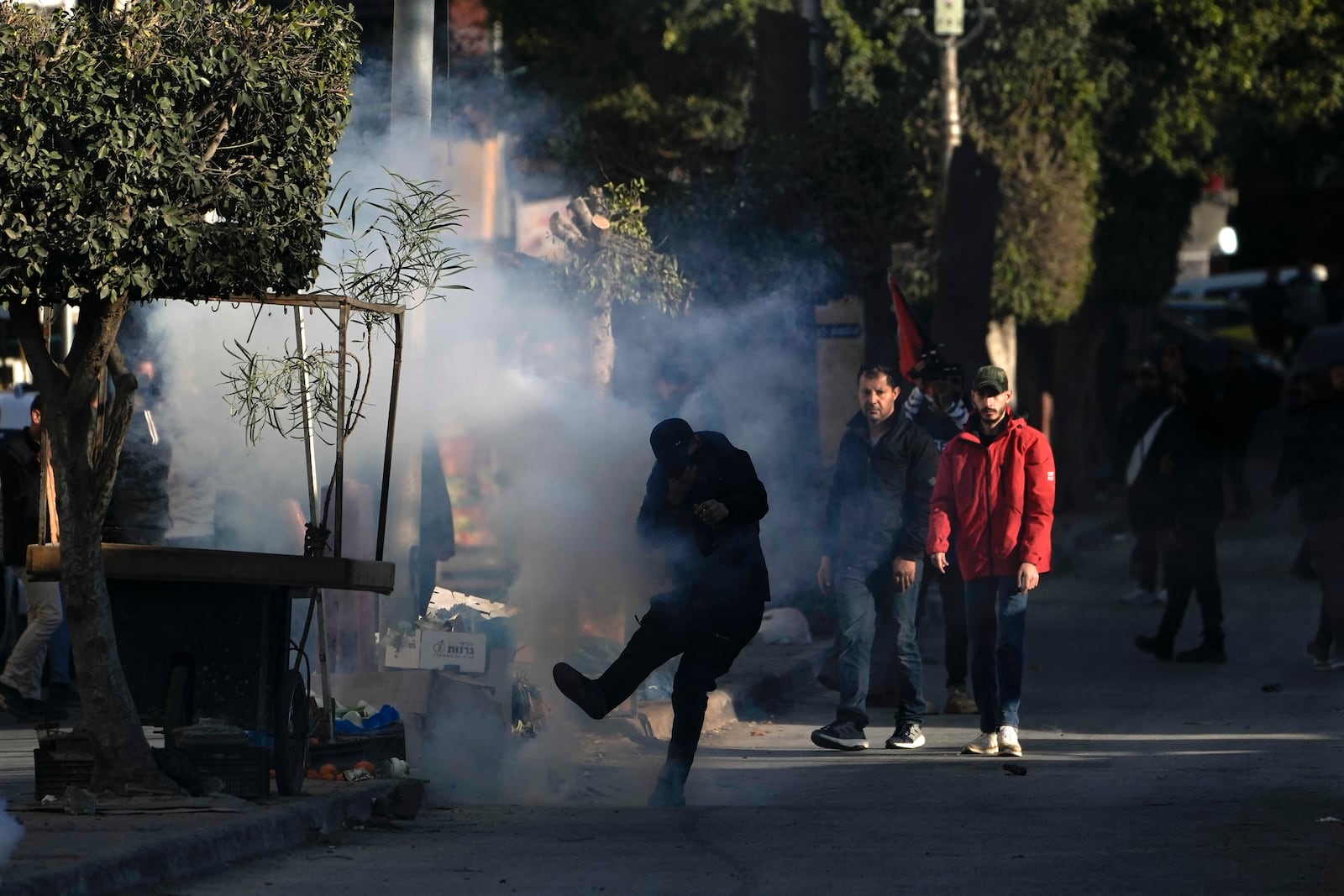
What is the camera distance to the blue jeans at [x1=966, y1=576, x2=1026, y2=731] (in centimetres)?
874

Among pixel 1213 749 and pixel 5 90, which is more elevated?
pixel 5 90

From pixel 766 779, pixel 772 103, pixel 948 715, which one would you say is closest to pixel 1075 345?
pixel 772 103

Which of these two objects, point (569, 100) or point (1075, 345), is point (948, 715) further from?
point (1075, 345)

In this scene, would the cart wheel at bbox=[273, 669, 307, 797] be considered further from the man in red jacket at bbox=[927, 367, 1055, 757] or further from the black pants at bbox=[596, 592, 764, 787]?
the man in red jacket at bbox=[927, 367, 1055, 757]

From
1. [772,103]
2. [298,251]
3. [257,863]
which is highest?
[772,103]

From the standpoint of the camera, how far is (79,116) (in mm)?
6043

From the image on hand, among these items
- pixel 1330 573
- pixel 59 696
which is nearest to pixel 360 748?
pixel 59 696

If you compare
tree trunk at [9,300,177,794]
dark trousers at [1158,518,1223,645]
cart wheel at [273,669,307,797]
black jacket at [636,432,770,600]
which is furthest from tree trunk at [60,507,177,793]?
dark trousers at [1158,518,1223,645]

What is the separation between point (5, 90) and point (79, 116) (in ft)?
0.72

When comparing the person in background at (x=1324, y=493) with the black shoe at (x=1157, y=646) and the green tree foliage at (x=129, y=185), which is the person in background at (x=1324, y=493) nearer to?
the black shoe at (x=1157, y=646)

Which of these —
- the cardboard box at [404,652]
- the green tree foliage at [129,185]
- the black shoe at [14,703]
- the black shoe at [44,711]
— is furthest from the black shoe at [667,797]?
the black shoe at [14,703]

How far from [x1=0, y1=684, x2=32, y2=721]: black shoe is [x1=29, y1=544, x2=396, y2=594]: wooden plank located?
3.54 m

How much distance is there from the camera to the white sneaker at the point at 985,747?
8781 mm

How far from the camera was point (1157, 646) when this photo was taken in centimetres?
1259
